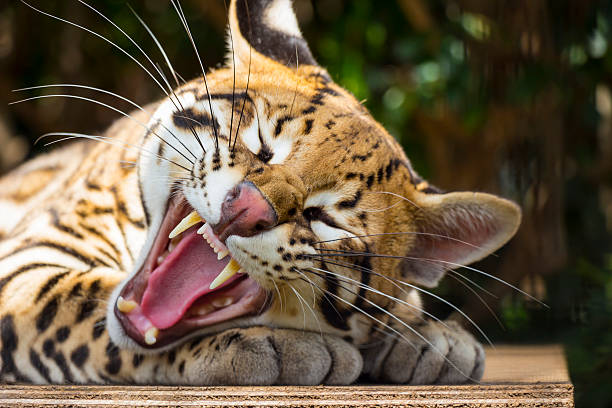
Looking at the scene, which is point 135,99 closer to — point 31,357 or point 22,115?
point 22,115

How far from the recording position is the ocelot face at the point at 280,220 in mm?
2312

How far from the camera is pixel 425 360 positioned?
2.59 m

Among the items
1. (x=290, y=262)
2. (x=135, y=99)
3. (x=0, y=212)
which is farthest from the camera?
(x=135, y=99)

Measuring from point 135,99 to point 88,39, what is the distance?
0.78 m

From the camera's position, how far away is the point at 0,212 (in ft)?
13.1

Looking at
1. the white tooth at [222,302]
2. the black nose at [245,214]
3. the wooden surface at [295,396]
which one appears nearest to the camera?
the wooden surface at [295,396]

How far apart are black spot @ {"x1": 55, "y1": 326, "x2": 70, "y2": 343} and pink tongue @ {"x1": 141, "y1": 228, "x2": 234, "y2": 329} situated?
0.34 meters

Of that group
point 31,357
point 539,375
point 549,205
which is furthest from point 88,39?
point 539,375

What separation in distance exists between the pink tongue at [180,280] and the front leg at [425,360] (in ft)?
2.07

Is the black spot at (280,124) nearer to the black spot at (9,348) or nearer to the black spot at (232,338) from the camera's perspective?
the black spot at (232,338)

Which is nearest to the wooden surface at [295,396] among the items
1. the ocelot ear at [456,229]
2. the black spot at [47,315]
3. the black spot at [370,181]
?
the black spot at [47,315]

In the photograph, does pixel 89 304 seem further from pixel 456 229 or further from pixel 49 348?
pixel 456 229

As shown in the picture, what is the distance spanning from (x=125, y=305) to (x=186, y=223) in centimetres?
31

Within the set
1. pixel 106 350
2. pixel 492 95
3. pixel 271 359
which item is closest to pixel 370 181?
pixel 271 359
